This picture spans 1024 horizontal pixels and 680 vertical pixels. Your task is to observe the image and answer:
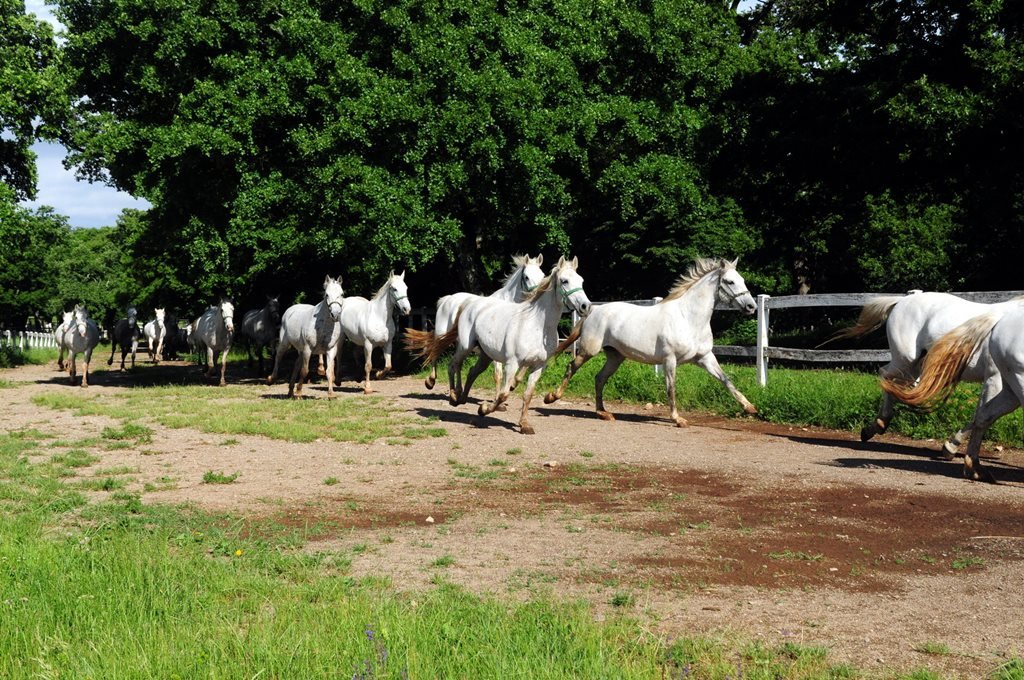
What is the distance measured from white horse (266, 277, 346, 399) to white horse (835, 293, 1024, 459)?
9567 mm

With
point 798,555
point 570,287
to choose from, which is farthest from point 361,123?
point 798,555

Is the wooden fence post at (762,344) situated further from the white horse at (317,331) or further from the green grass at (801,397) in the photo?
the white horse at (317,331)

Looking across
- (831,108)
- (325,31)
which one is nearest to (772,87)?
(831,108)

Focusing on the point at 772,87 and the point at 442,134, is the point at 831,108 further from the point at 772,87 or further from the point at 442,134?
the point at 442,134

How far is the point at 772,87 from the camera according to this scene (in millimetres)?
22688

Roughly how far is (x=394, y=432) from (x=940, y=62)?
14092 mm

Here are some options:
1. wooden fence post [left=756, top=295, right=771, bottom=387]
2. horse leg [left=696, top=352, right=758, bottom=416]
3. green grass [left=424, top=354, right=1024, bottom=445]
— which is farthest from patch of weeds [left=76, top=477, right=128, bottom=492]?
wooden fence post [left=756, top=295, right=771, bottom=387]

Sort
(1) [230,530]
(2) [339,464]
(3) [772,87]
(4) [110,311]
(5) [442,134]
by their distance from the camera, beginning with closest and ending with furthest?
(1) [230,530]
(2) [339,464]
(5) [442,134]
(3) [772,87]
(4) [110,311]

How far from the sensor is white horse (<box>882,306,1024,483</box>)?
882cm

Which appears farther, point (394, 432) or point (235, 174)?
point (235, 174)

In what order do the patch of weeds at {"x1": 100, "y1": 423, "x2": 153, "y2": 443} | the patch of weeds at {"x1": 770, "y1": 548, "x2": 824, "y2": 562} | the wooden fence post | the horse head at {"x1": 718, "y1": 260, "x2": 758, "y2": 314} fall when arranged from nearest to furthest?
the patch of weeds at {"x1": 770, "y1": 548, "x2": 824, "y2": 562} → the patch of weeds at {"x1": 100, "y1": 423, "x2": 153, "y2": 443} → the horse head at {"x1": 718, "y1": 260, "x2": 758, "y2": 314} → the wooden fence post

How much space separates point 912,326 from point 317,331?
11.1 m

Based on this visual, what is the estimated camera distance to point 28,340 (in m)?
44.2

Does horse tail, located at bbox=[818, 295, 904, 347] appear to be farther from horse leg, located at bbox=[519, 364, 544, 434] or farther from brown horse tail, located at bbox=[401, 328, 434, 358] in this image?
brown horse tail, located at bbox=[401, 328, 434, 358]
